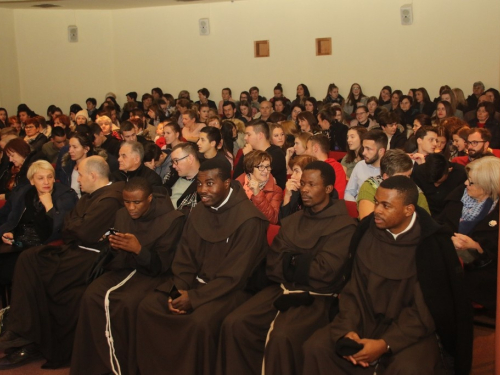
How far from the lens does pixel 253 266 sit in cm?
443

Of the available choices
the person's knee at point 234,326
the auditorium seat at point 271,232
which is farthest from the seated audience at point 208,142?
the person's knee at point 234,326

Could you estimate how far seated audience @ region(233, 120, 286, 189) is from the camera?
269 inches

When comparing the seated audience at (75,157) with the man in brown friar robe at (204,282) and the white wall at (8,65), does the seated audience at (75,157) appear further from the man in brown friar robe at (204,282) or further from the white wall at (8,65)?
the white wall at (8,65)

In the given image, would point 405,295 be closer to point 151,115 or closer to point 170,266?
point 170,266

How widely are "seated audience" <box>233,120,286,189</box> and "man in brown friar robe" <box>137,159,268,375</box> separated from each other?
2.20m

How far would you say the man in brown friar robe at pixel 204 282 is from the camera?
4.12 meters

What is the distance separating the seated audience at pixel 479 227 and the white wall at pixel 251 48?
991cm

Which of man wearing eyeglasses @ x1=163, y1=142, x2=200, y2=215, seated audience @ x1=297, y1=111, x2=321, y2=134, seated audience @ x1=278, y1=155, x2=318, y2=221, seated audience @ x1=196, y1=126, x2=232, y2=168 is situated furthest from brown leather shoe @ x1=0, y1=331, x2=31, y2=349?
seated audience @ x1=297, y1=111, x2=321, y2=134

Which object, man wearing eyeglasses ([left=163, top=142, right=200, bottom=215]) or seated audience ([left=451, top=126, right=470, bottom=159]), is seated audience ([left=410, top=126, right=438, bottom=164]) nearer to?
seated audience ([left=451, top=126, right=470, bottom=159])

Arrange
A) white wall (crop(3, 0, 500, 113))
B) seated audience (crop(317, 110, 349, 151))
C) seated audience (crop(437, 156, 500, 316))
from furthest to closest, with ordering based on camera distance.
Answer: white wall (crop(3, 0, 500, 113)) < seated audience (crop(317, 110, 349, 151)) < seated audience (crop(437, 156, 500, 316))

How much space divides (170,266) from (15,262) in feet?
5.47

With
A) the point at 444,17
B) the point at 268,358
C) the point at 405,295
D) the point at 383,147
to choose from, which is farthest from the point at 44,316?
the point at 444,17

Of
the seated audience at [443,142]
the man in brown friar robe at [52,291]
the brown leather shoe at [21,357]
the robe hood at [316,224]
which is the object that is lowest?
the brown leather shoe at [21,357]

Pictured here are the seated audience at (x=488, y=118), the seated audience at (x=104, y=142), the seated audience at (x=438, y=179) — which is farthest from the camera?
the seated audience at (x=488, y=118)
